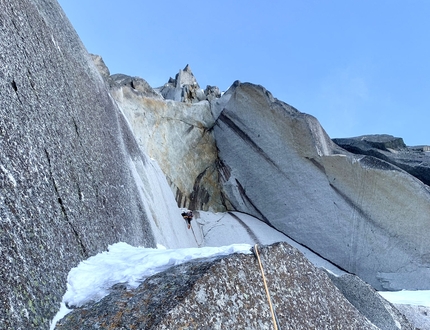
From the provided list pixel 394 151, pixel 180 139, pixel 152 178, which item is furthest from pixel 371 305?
pixel 394 151

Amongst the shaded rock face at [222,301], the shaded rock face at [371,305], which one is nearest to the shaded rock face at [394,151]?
the shaded rock face at [371,305]

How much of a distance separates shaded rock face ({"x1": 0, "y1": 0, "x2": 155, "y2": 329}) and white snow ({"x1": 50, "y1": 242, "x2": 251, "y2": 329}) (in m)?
0.10

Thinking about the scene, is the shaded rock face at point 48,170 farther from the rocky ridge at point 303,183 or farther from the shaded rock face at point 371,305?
the rocky ridge at point 303,183

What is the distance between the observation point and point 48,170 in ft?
12.7

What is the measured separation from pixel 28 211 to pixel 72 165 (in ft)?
4.45

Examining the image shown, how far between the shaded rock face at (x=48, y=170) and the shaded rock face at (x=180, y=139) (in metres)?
9.48

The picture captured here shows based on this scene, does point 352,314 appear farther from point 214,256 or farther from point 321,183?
point 321,183

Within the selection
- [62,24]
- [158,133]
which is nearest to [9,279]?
[62,24]

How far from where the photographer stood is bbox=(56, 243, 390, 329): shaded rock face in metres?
2.95

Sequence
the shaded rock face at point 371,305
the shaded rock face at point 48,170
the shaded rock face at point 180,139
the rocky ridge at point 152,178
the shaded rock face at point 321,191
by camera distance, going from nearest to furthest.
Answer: the shaded rock face at point 48,170
the rocky ridge at point 152,178
the shaded rock face at point 371,305
the shaded rock face at point 321,191
the shaded rock face at point 180,139

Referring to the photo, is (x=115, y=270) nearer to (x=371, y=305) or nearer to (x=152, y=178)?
(x=371, y=305)

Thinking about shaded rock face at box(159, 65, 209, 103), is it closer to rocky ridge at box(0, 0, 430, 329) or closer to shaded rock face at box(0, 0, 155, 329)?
rocky ridge at box(0, 0, 430, 329)

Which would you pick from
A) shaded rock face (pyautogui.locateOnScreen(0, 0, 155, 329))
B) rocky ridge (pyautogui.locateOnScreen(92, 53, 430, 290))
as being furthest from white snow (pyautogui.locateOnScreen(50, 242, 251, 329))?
rocky ridge (pyautogui.locateOnScreen(92, 53, 430, 290))

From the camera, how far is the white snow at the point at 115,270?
337 centimetres
